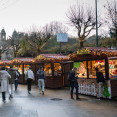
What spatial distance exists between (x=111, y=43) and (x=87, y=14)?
7479 millimetres

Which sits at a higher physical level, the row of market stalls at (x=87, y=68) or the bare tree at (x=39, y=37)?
the bare tree at (x=39, y=37)

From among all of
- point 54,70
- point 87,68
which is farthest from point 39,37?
point 87,68

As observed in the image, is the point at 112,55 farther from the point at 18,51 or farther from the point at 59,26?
the point at 59,26

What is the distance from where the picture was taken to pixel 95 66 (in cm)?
1266

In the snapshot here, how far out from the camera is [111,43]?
100ft

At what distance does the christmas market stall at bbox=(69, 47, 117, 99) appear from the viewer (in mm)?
11562

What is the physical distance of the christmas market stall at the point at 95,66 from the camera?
37.9 feet

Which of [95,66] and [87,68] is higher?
[95,66]

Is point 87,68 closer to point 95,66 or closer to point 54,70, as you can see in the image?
point 95,66

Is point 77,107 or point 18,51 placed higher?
point 18,51

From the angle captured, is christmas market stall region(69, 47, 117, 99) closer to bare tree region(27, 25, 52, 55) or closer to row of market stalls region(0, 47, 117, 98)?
row of market stalls region(0, 47, 117, 98)

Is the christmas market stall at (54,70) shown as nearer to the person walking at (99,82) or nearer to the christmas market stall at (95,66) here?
the christmas market stall at (95,66)

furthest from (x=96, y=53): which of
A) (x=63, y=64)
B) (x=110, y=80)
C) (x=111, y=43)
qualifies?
(x=111, y=43)

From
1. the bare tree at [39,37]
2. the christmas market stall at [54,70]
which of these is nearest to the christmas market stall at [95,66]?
the christmas market stall at [54,70]
